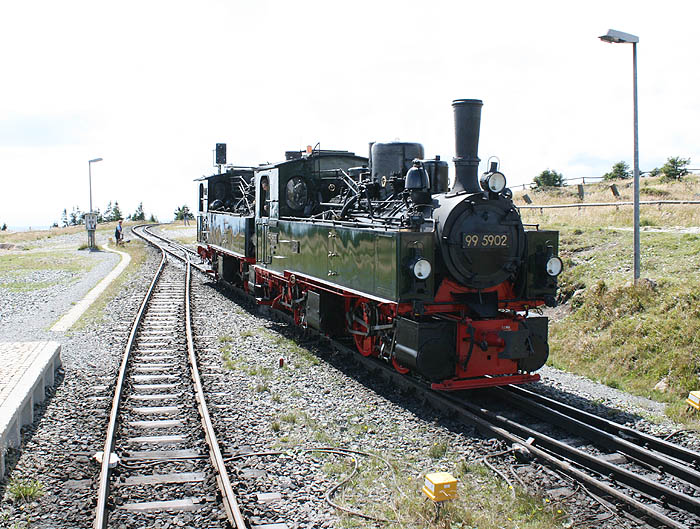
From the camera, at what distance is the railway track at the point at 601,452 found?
16.9 ft

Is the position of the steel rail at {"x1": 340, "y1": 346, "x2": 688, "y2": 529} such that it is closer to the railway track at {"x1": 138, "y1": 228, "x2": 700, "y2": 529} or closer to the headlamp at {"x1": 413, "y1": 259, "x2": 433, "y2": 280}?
the railway track at {"x1": 138, "y1": 228, "x2": 700, "y2": 529}

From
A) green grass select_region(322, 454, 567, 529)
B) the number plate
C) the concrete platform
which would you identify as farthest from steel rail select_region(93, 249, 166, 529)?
the number plate

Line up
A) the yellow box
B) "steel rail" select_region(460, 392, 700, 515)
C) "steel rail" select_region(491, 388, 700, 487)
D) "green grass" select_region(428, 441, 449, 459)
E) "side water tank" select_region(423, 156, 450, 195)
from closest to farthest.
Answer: the yellow box, "steel rail" select_region(460, 392, 700, 515), "steel rail" select_region(491, 388, 700, 487), "green grass" select_region(428, 441, 449, 459), "side water tank" select_region(423, 156, 450, 195)

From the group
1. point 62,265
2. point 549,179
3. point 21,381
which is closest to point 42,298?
point 62,265

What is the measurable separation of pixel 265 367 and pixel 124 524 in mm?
4731

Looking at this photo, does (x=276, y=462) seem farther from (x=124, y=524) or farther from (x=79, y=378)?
(x=79, y=378)

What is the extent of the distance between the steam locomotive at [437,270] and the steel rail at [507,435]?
0.19 m

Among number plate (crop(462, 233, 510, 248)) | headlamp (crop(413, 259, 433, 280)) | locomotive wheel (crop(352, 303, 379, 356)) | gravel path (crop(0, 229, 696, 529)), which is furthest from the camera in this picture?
locomotive wheel (crop(352, 303, 379, 356))

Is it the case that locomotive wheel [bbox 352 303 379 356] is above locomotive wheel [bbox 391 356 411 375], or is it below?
above

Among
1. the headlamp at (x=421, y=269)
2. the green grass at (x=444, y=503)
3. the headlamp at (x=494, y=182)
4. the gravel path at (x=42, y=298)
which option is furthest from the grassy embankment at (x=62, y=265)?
the green grass at (x=444, y=503)

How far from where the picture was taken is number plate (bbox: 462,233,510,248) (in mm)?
7902

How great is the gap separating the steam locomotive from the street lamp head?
3689mm

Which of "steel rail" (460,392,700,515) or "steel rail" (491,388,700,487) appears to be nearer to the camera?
"steel rail" (460,392,700,515)

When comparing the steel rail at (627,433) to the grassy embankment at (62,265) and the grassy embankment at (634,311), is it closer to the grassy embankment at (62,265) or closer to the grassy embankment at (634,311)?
the grassy embankment at (634,311)
